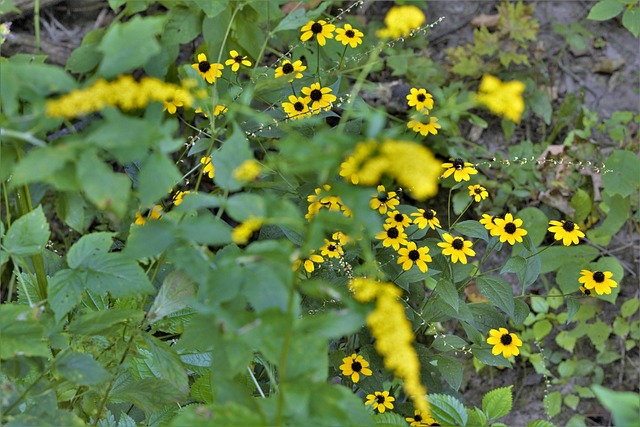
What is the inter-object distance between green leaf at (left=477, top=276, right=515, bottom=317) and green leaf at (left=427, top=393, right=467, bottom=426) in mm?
380

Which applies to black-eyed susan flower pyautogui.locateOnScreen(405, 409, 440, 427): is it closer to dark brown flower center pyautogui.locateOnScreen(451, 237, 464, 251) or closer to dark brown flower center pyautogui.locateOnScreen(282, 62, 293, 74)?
dark brown flower center pyautogui.locateOnScreen(451, 237, 464, 251)

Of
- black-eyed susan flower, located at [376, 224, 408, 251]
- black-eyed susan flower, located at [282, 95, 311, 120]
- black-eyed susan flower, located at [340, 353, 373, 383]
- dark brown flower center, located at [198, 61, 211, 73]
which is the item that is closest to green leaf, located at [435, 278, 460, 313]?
black-eyed susan flower, located at [376, 224, 408, 251]

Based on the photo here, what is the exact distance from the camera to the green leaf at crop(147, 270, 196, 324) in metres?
1.12

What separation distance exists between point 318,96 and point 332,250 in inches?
13.4

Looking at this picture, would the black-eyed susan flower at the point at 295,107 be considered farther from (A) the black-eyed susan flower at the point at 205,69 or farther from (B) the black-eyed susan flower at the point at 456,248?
(B) the black-eyed susan flower at the point at 456,248

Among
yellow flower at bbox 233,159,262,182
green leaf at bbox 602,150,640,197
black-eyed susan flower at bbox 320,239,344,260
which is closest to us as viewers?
yellow flower at bbox 233,159,262,182

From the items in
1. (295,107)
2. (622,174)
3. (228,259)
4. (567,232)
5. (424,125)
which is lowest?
(622,174)

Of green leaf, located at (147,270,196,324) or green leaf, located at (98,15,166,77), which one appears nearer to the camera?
green leaf, located at (98,15,166,77)

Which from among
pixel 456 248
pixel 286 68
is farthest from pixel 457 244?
pixel 286 68

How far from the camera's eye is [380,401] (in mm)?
1571

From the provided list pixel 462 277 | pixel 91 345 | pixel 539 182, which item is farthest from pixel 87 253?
pixel 539 182

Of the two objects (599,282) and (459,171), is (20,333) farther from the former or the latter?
(599,282)

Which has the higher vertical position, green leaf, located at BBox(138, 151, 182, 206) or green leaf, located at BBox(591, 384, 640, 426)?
green leaf, located at BBox(138, 151, 182, 206)

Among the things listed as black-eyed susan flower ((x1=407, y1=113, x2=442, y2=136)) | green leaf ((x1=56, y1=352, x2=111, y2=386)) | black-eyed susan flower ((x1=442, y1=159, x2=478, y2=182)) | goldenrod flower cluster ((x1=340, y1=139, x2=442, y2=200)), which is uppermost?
goldenrod flower cluster ((x1=340, y1=139, x2=442, y2=200))
